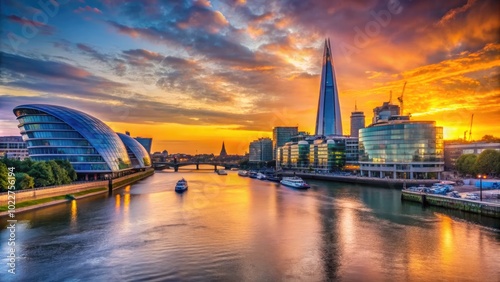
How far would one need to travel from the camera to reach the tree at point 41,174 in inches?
2010

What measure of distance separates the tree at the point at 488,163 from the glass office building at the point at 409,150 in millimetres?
11216

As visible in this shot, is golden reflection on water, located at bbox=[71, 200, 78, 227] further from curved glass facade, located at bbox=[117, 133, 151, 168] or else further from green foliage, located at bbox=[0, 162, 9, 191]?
curved glass facade, located at bbox=[117, 133, 151, 168]

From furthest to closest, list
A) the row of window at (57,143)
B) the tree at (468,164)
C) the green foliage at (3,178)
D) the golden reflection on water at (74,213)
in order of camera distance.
Answer: the tree at (468,164)
the row of window at (57,143)
the green foliage at (3,178)
the golden reflection on water at (74,213)

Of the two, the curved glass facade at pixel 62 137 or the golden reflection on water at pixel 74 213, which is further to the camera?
the curved glass facade at pixel 62 137

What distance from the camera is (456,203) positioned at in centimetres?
4712

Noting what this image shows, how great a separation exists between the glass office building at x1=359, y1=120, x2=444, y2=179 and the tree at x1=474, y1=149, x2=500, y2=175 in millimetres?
11216

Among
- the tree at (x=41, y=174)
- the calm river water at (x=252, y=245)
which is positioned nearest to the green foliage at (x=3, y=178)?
the calm river water at (x=252, y=245)

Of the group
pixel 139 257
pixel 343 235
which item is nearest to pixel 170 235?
pixel 139 257

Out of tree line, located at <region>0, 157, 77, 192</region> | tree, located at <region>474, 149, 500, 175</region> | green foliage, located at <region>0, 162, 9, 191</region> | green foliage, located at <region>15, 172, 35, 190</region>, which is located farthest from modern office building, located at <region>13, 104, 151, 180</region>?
tree, located at <region>474, 149, 500, 175</region>

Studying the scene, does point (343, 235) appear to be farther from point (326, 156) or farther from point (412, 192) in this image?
point (326, 156)

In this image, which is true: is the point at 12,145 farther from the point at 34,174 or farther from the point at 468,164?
the point at 468,164

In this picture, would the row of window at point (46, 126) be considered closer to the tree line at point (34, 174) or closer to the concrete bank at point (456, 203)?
the tree line at point (34, 174)

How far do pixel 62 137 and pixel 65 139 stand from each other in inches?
29.3

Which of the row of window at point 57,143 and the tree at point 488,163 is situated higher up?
the row of window at point 57,143
